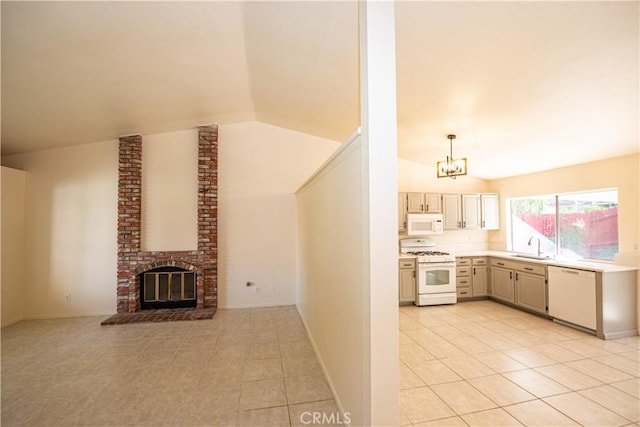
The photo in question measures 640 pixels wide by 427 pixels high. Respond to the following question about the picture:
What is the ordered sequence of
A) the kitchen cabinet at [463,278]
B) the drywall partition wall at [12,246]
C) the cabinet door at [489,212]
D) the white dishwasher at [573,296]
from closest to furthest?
the white dishwasher at [573,296], the drywall partition wall at [12,246], the kitchen cabinet at [463,278], the cabinet door at [489,212]

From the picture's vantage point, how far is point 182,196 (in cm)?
496

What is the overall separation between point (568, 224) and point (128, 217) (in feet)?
24.1

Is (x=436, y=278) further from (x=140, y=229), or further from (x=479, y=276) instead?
(x=140, y=229)

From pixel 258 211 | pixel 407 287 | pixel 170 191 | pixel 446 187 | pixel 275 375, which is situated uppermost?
pixel 446 187

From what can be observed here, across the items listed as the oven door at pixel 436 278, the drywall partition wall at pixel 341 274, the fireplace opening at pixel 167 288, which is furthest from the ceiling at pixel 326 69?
the fireplace opening at pixel 167 288

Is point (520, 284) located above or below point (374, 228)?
below

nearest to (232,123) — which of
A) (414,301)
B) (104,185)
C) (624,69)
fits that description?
(104,185)

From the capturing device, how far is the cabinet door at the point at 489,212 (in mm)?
5719

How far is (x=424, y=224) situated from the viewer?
5.37m

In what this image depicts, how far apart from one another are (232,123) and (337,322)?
4211 mm

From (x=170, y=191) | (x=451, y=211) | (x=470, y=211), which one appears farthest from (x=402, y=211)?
(x=170, y=191)

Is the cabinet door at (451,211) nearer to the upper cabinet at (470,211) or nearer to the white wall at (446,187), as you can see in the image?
the upper cabinet at (470,211)

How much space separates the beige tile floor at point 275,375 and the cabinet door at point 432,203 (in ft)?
7.03

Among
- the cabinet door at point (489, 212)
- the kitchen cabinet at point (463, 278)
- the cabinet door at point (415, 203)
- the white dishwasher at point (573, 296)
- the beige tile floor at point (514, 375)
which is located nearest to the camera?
the beige tile floor at point (514, 375)
